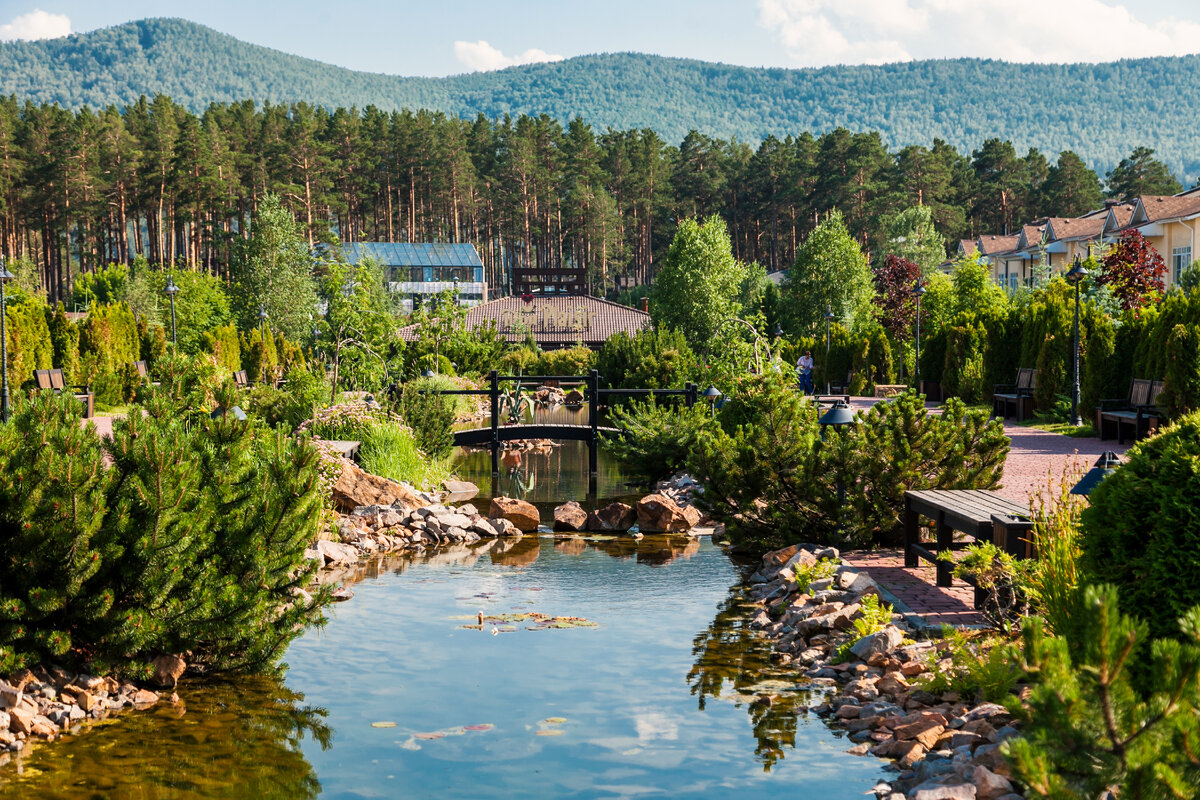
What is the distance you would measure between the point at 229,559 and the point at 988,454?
6767 millimetres

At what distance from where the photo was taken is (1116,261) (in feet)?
89.7

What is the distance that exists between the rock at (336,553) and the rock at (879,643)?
652 centimetres

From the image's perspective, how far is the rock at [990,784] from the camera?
16.7 ft

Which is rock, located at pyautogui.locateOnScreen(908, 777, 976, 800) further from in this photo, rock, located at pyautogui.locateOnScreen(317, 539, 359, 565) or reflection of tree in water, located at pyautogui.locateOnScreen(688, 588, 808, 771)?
rock, located at pyautogui.locateOnScreen(317, 539, 359, 565)

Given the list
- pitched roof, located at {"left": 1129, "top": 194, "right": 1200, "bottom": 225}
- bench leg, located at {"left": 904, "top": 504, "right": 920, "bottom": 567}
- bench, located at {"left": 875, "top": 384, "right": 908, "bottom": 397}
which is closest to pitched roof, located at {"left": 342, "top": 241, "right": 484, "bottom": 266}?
pitched roof, located at {"left": 1129, "top": 194, "right": 1200, "bottom": 225}

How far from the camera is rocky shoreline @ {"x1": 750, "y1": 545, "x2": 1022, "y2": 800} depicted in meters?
5.50

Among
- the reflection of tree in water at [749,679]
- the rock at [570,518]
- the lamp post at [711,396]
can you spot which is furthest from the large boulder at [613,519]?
the reflection of tree in water at [749,679]

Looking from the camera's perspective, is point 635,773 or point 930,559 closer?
point 635,773

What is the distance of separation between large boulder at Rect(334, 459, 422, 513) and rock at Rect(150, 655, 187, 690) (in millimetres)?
6716

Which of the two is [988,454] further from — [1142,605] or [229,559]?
[229,559]

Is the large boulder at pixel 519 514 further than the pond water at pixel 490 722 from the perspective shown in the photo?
Yes

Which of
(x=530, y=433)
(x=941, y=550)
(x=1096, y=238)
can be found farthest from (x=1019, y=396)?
(x=1096, y=238)

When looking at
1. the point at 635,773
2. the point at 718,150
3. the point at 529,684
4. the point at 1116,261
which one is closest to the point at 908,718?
the point at 635,773

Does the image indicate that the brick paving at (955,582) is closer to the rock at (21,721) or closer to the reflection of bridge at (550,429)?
the rock at (21,721)
